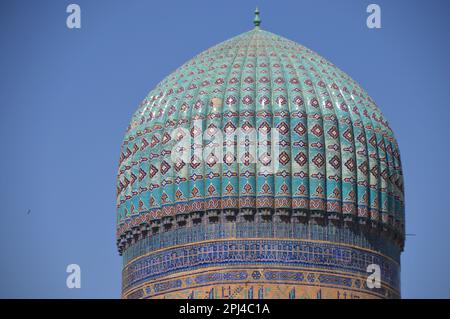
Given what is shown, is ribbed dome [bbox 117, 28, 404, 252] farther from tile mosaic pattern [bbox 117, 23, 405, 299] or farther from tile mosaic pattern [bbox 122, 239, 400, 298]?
tile mosaic pattern [bbox 122, 239, 400, 298]

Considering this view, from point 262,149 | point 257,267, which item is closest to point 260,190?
point 262,149

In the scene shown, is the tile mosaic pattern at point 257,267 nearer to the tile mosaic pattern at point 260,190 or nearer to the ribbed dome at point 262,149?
the tile mosaic pattern at point 260,190

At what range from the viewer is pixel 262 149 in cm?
2827

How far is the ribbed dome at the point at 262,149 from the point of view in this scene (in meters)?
28.2

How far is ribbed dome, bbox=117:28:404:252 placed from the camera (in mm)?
28188

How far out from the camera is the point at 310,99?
1137 inches

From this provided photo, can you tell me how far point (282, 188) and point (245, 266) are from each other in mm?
1164

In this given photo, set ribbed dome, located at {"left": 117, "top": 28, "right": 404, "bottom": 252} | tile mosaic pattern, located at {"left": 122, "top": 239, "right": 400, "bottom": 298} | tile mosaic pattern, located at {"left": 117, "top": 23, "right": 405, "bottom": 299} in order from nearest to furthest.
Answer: tile mosaic pattern, located at {"left": 122, "top": 239, "right": 400, "bottom": 298}
tile mosaic pattern, located at {"left": 117, "top": 23, "right": 405, "bottom": 299}
ribbed dome, located at {"left": 117, "top": 28, "right": 404, "bottom": 252}

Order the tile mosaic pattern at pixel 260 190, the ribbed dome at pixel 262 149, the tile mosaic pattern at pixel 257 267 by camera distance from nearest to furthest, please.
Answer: the tile mosaic pattern at pixel 257 267, the tile mosaic pattern at pixel 260 190, the ribbed dome at pixel 262 149

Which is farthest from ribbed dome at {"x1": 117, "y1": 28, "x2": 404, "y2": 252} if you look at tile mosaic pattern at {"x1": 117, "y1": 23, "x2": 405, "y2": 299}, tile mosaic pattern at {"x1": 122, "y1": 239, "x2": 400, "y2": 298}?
tile mosaic pattern at {"x1": 122, "y1": 239, "x2": 400, "y2": 298}

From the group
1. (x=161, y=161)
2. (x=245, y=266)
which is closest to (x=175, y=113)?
(x=161, y=161)

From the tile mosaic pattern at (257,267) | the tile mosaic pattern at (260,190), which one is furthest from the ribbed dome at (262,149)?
the tile mosaic pattern at (257,267)

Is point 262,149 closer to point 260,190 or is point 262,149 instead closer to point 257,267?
point 260,190
